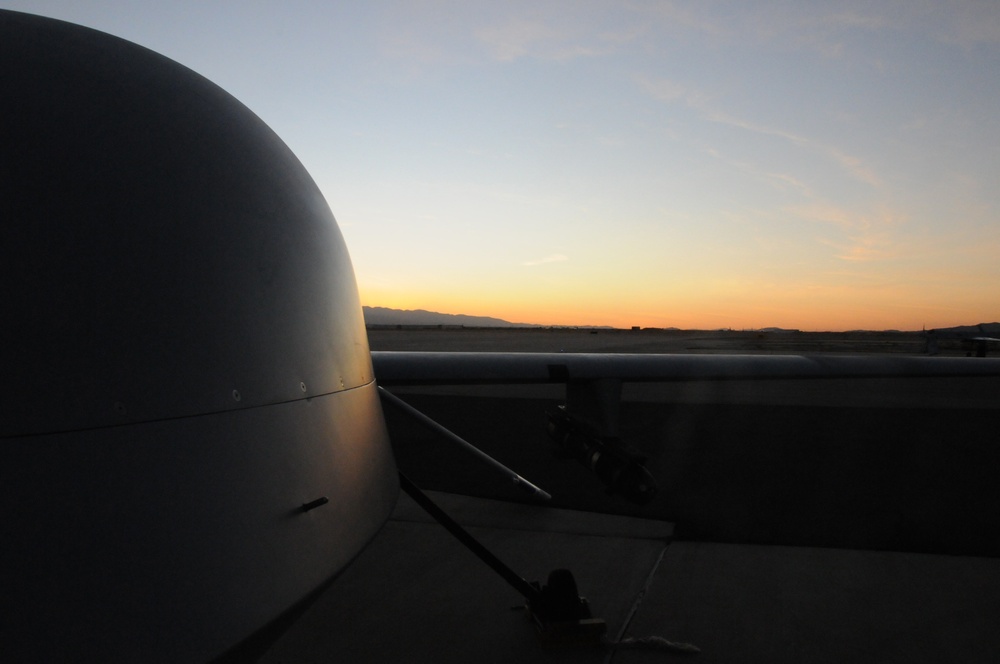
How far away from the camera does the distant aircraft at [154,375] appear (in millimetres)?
1280

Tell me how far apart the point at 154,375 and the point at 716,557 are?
16.5 feet

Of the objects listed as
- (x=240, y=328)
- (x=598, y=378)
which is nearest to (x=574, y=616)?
(x=598, y=378)

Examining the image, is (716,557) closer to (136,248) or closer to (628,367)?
(628,367)

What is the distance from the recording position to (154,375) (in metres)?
1.48

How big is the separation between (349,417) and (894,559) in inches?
206

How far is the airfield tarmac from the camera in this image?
396 cm

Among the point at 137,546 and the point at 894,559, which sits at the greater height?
the point at 137,546

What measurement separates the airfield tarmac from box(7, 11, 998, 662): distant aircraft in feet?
8.20

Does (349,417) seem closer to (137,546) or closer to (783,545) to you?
(137,546)

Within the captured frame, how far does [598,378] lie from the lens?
18.1 ft

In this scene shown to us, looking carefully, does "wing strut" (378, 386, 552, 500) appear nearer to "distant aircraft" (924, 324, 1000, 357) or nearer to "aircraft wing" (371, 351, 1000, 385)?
"aircraft wing" (371, 351, 1000, 385)

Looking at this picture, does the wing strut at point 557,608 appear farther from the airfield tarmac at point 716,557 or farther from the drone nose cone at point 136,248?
the drone nose cone at point 136,248

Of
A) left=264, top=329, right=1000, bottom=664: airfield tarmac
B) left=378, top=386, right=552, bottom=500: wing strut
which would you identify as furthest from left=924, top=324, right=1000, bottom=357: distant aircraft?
left=378, top=386, right=552, bottom=500: wing strut

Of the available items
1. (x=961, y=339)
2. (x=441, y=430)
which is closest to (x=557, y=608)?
(x=441, y=430)
